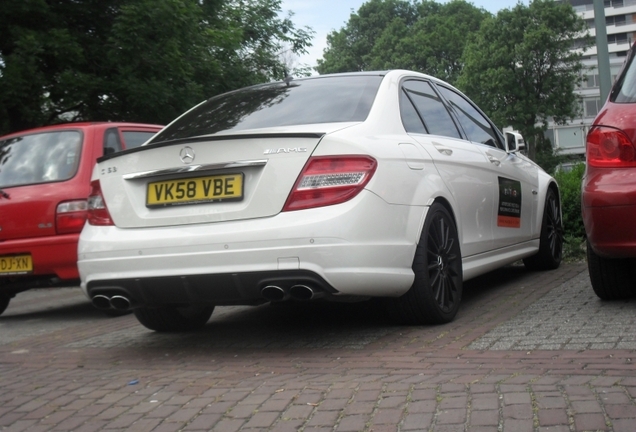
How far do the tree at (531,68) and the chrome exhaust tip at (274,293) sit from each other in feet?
188

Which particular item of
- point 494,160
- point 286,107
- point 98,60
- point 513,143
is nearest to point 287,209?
point 286,107

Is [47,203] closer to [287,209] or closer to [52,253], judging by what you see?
[52,253]

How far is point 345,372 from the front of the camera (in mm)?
4504

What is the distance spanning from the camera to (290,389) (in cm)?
420

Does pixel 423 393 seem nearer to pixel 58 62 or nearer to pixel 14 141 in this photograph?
pixel 14 141

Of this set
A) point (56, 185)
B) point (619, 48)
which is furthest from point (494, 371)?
point (619, 48)

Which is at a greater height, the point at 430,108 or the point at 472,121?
the point at 430,108

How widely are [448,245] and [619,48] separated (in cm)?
12173

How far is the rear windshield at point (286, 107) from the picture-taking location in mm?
5473

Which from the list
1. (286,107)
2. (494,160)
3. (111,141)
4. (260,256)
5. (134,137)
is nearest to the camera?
(260,256)

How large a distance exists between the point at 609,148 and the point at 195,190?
2.41 meters

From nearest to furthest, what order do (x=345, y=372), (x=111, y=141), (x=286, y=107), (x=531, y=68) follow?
(x=345, y=372)
(x=286, y=107)
(x=111, y=141)
(x=531, y=68)

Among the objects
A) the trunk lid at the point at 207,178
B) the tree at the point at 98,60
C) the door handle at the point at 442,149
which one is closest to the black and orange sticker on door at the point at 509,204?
the door handle at the point at 442,149

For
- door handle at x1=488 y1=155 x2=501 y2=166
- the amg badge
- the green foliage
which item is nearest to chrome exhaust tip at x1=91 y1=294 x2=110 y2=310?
the amg badge
